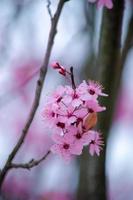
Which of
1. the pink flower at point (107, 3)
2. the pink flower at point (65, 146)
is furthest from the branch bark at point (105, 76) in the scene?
the pink flower at point (65, 146)

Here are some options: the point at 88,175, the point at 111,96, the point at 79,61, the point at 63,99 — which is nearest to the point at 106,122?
the point at 111,96

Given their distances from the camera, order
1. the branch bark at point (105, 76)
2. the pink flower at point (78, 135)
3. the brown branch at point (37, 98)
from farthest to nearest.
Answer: the branch bark at point (105, 76), the pink flower at point (78, 135), the brown branch at point (37, 98)

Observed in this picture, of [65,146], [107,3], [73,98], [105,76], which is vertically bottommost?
[65,146]

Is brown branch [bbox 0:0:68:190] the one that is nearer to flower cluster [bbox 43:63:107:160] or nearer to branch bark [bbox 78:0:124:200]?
flower cluster [bbox 43:63:107:160]

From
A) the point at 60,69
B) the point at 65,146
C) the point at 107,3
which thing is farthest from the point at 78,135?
the point at 107,3

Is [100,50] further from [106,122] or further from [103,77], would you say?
[106,122]

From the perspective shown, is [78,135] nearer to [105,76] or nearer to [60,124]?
[60,124]

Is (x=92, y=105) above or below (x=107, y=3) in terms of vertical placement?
below

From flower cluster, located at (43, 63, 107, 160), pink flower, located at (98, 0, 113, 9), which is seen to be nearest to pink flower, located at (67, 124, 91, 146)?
flower cluster, located at (43, 63, 107, 160)

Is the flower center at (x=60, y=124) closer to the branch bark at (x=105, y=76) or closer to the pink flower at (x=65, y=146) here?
the pink flower at (x=65, y=146)
